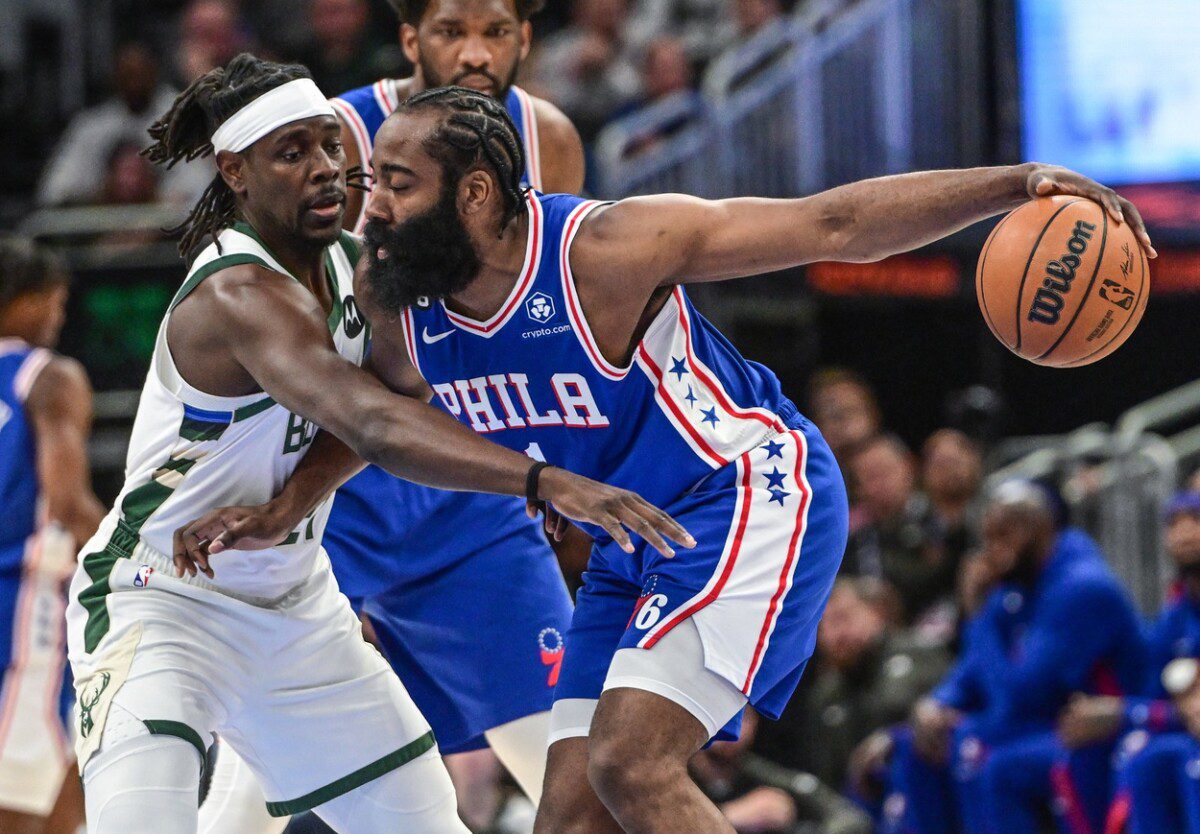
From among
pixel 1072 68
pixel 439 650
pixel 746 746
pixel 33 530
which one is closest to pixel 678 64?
pixel 1072 68

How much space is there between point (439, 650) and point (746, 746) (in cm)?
334

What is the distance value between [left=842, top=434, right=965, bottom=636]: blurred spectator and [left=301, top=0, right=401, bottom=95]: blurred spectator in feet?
13.2

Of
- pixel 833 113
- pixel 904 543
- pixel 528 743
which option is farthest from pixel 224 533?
pixel 833 113

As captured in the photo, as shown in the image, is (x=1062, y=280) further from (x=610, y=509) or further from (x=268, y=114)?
(x=268, y=114)

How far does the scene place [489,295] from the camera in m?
4.14

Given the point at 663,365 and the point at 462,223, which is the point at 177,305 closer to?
the point at 462,223

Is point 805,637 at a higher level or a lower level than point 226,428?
lower

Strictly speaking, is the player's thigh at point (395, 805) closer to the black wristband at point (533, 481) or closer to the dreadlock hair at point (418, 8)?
the black wristband at point (533, 481)

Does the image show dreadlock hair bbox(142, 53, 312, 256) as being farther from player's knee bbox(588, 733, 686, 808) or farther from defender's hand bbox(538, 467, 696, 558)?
player's knee bbox(588, 733, 686, 808)

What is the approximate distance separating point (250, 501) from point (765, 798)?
13.2ft

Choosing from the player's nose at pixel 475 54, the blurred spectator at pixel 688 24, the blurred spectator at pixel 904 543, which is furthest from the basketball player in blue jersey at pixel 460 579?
the blurred spectator at pixel 688 24

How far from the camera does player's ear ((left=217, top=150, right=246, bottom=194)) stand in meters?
4.29

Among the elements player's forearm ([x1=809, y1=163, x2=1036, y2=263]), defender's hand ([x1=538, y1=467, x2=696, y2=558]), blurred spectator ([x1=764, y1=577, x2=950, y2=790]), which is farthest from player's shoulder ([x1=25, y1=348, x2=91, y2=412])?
blurred spectator ([x1=764, y1=577, x2=950, y2=790])

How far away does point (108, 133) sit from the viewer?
12.2m
